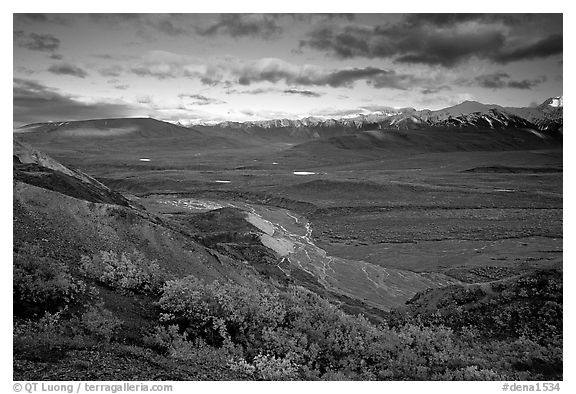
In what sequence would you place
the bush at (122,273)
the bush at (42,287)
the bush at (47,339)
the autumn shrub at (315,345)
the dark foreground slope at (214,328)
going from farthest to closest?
the bush at (122,273) < the autumn shrub at (315,345) < the bush at (42,287) < the dark foreground slope at (214,328) < the bush at (47,339)

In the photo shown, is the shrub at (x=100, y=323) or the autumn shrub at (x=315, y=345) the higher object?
the shrub at (x=100, y=323)

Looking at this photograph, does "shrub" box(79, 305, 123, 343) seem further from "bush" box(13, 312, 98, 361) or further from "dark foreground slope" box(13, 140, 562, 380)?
"bush" box(13, 312, 98, 361)

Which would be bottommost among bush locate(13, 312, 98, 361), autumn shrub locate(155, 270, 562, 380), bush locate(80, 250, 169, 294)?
autumn shrub locate(155, 270, 562, 380)

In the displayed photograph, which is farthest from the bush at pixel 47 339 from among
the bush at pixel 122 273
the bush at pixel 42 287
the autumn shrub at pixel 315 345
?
the bush at pixel 122 273

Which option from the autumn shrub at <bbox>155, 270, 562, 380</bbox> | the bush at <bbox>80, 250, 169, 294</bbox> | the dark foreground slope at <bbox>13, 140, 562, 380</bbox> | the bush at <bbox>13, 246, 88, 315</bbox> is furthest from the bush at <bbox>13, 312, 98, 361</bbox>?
the bush at <bbox>80, 250, 169, 294</bbox>

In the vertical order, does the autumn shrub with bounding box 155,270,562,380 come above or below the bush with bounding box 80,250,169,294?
below

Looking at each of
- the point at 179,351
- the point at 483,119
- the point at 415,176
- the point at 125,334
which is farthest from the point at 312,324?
the point at 483,119

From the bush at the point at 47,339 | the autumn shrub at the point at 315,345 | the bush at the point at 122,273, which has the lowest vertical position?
the autumn shrub at the point at 315,345

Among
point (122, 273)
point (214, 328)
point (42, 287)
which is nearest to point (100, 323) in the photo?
point (42, 287)

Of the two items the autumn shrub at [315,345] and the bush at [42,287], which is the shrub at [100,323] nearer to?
the bush at [42,287]
